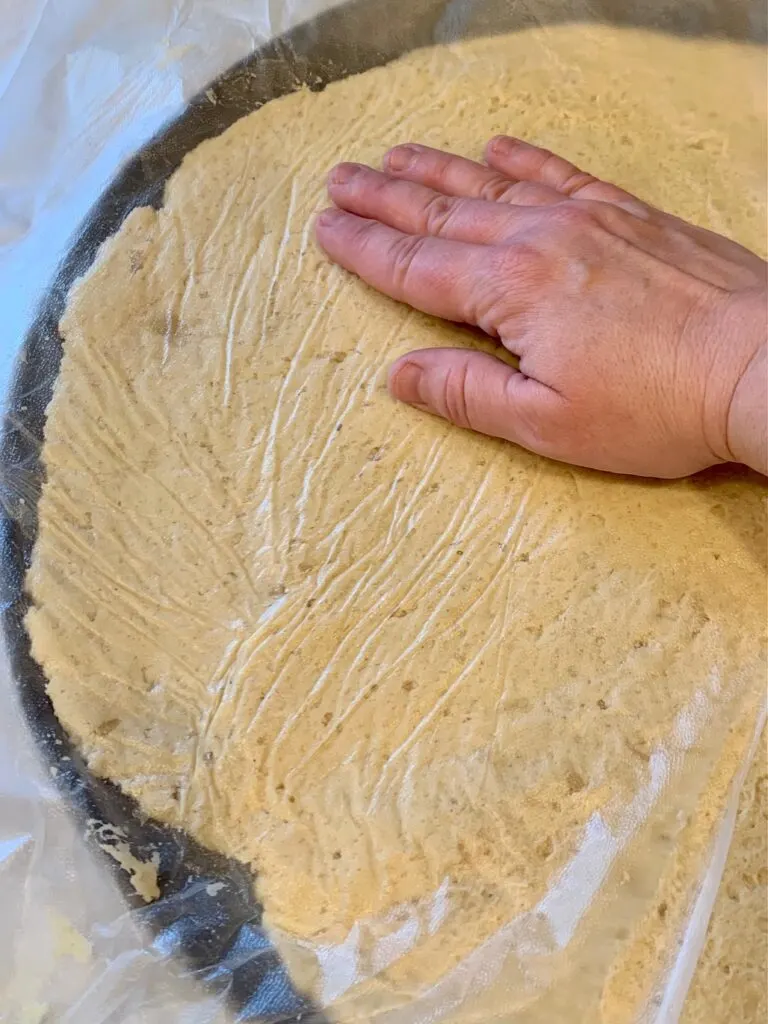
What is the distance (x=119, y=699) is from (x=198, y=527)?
0.53 ft

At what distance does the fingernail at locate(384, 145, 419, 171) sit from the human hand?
0.04 metres

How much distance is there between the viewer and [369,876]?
67cm

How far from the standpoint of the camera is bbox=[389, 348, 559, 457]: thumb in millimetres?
731

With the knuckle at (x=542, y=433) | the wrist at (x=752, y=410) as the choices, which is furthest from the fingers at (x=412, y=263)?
the wrist at (x=752, y=410)

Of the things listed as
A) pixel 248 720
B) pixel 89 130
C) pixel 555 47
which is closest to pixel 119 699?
pixel 248 720

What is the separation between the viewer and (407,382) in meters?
0.78

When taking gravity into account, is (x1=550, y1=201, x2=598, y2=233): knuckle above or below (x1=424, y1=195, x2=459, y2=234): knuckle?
below

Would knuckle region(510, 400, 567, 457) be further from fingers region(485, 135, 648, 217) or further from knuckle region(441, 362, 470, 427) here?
fingers region(485, 135, 648, 217)

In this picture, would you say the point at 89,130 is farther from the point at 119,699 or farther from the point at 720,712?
the point at 720,712

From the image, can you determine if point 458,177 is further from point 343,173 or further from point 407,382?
point 407,382

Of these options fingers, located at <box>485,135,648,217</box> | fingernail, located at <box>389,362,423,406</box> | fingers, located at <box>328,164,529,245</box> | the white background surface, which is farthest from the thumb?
the white background surface

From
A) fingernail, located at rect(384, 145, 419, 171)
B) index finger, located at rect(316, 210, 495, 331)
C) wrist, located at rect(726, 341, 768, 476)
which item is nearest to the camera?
wrist, located at rect(726, 341, 768, 476)

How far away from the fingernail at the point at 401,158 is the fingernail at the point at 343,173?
0.11ft

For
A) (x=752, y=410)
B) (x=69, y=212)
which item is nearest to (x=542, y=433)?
(x=752, y=410)
